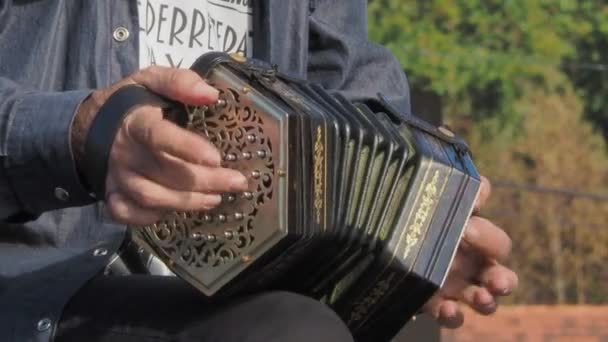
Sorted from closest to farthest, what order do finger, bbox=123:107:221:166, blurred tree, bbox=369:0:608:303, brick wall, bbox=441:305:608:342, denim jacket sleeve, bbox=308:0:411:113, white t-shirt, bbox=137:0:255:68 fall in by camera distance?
finger, bbox=123:107:221:166 < white t-shirt, bbox=137:0:255:68 < denim jacket sleeve, bbox=308:0:411:113 < brick wall, bbox=441:305:608:342 < blurred tree, bbox=369:0:608:303

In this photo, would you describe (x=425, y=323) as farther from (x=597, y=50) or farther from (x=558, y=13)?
(x=597, y=50)

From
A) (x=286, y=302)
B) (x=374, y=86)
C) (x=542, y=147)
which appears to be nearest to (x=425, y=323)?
(x=374, y=86)

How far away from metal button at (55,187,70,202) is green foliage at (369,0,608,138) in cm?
979

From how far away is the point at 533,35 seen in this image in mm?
12641

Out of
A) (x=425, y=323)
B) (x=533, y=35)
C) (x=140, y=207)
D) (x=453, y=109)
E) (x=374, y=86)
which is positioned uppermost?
(x=140, y=207)

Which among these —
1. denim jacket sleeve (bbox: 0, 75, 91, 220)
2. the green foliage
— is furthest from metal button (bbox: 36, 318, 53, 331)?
the green foliage

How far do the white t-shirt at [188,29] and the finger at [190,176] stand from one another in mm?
461

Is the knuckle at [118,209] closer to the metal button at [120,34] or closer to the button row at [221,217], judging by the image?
the button row at [221,217]

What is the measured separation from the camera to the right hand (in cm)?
143

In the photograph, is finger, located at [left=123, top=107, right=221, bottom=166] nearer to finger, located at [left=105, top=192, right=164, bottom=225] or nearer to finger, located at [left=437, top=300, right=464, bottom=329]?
finger, located at [left=105, top=192, right=164, bottom=225]

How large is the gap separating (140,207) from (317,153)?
7.7 inches

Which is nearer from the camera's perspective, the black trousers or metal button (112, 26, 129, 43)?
the black trousers

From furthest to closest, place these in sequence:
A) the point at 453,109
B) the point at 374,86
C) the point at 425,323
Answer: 1. the point at 453,109
2. the point at 425,323
3. the point at 374,86

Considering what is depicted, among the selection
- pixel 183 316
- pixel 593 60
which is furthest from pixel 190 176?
pixel 593 60
